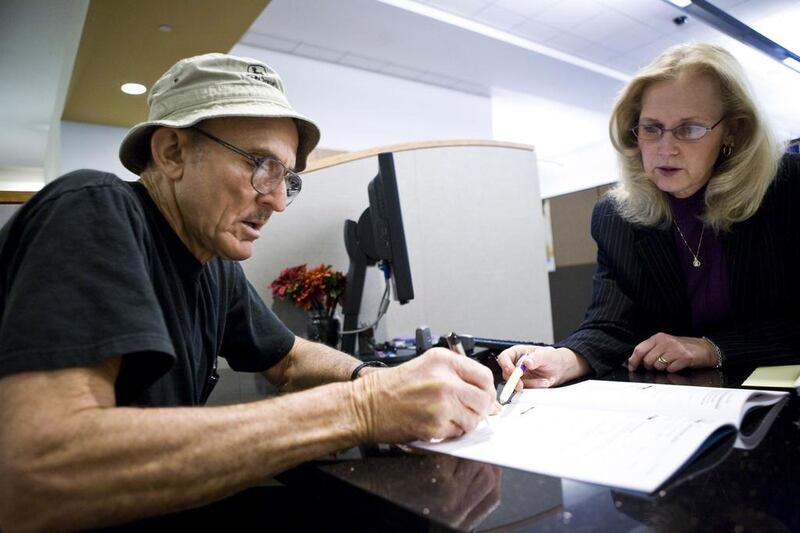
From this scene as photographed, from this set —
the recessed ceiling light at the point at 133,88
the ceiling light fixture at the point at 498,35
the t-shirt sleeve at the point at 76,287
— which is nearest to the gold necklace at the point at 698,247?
the t-shirt sleeve at the point at 76,287

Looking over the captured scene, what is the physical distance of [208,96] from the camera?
820 millimetres

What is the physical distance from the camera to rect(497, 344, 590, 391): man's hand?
96cm

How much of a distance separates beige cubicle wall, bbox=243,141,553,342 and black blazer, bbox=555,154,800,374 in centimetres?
82

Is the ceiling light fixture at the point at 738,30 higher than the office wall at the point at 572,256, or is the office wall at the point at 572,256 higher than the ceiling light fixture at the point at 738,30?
the ceiling light fixture at the point at 738,30

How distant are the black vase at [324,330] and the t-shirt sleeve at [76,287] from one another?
1031 millimetres

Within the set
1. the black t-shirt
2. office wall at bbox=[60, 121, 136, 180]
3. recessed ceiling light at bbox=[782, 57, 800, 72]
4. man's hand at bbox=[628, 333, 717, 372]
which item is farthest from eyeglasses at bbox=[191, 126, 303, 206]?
recessed ceiling light at bbox=[782, 57, 800, 72]

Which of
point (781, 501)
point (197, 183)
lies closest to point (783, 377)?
point (781, 501)

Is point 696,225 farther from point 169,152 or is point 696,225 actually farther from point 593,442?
point 169,152

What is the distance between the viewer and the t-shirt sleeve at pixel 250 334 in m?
1.08

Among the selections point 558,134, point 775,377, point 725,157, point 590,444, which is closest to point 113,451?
point 590,444

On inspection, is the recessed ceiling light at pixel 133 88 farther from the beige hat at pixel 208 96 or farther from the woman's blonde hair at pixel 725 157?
the woman's blonde hair at pixel 725 157

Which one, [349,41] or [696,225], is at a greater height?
[349,41]

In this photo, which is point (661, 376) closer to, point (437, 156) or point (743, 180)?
point (743, 180)

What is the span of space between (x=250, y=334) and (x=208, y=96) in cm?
49
